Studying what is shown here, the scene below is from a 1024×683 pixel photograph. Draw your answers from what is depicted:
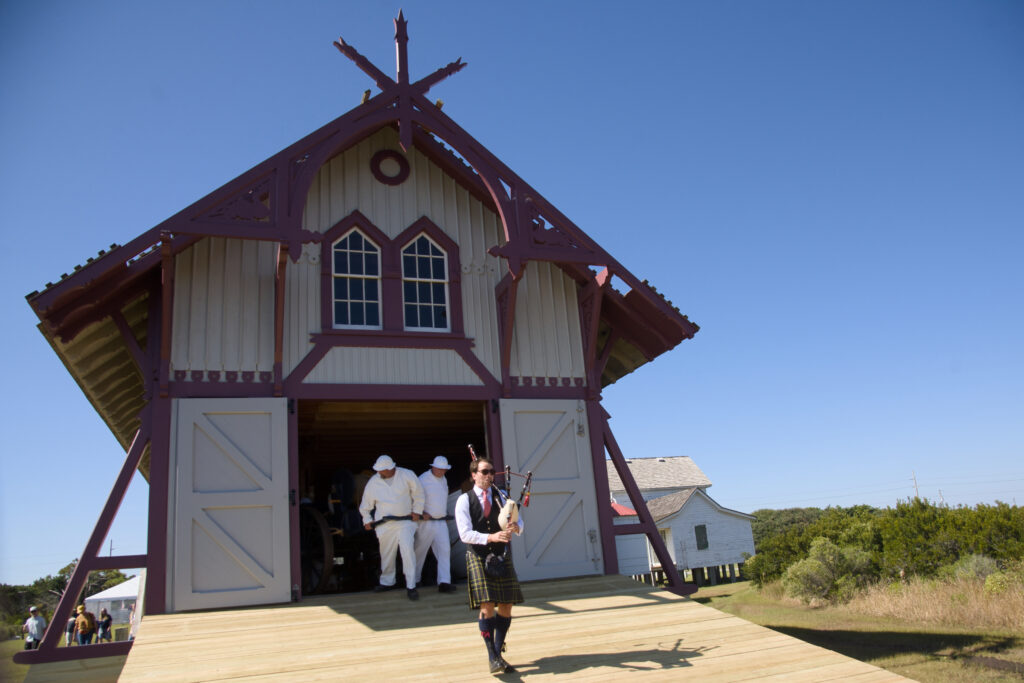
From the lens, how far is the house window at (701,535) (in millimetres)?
35594

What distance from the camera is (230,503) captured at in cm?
902

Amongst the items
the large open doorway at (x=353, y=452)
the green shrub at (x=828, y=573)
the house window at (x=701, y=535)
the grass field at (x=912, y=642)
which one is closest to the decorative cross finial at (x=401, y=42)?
the large open doorway at (x=353, y=452)

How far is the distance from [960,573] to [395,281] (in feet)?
51.7

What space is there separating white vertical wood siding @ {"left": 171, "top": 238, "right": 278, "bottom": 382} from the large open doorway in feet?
5.11

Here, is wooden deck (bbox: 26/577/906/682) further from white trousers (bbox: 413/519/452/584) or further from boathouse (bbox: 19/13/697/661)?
boathouse (bbox: 19/13/697/661)

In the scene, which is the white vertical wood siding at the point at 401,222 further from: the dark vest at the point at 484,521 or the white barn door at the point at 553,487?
the dark vest at the point at 484,521

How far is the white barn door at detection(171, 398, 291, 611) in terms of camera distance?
8711 millimetres

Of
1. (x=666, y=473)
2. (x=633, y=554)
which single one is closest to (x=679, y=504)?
(x=633, y=554)

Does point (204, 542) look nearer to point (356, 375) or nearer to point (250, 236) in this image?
point (356, 375)

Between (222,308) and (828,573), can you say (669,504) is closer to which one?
(828,573)

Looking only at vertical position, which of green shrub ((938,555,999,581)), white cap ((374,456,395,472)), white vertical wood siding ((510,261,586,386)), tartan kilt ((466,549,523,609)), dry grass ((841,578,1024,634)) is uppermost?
white vertical wood siding ((510,261,586,386))

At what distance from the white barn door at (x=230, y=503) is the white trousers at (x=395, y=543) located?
1.14m

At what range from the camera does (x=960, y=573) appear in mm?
17938

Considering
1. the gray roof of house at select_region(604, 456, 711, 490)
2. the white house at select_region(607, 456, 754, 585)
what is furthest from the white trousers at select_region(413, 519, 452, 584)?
the gray roof of house at select_region(604, 456, 711, 490)
